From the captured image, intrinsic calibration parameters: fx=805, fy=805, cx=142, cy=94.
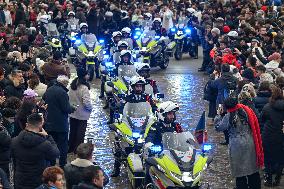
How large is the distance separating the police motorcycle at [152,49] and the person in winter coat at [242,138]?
11504mm

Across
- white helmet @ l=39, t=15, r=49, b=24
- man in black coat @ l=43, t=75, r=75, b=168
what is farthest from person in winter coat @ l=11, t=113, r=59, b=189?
white helmet @ l=39, t=15, r=49, b=24

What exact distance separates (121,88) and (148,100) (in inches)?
107

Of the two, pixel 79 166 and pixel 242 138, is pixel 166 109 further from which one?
pixel 79 166

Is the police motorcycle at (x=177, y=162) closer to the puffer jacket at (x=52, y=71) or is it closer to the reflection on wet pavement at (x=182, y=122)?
the reflection on wet pavement at (x=182, y=122)

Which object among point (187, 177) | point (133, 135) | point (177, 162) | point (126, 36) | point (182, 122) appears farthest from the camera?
point (126, 36)

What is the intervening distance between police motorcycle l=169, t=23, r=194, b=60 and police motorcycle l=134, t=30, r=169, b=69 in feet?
5.03

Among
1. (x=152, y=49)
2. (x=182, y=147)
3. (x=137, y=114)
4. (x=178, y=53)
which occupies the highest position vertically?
(x=182, y=147)

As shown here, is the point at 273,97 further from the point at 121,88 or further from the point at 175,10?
the point at 175,10

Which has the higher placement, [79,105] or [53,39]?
[79,105]

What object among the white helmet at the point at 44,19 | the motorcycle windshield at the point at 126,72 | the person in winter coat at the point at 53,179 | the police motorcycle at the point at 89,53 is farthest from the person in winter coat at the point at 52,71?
the white helmet at the point at 44,19

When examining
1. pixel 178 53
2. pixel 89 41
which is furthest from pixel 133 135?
pixel 178 53

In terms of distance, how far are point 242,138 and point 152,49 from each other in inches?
527

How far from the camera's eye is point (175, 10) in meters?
35.2

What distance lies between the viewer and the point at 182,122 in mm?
21328
